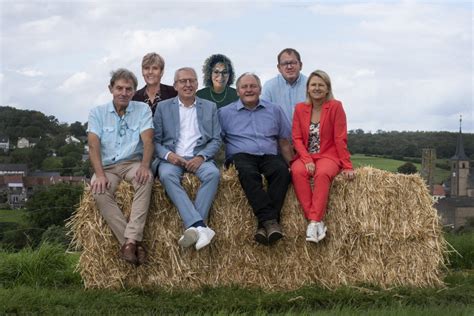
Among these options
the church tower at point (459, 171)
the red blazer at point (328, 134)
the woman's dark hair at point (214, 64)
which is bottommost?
the church tower at point (459, 171)

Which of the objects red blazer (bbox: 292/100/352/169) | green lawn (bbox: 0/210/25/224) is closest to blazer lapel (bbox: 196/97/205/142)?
red blazer (bbox: 292/100/352/169)

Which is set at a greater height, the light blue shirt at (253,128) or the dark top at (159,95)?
the dark top at (159,95)

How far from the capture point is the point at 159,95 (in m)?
7.03

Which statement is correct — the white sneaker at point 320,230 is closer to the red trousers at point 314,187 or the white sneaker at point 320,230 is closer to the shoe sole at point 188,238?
the red trousers at point 314,187

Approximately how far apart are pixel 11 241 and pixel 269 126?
11.9 feet

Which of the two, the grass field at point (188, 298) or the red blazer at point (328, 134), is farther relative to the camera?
the red blazer at point (328, 134)

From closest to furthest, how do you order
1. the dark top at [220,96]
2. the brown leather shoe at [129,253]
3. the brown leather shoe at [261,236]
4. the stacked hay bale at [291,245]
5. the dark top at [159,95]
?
the brown leather shoe at [129,253]
the brown leather shoe at [261,236]
the stacked hay bale at [291,245]
the dark top at [159,95]
the dark top at [220,96]

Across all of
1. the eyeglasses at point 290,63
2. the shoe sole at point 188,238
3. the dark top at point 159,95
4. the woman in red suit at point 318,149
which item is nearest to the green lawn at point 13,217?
the dark top at point 159,95

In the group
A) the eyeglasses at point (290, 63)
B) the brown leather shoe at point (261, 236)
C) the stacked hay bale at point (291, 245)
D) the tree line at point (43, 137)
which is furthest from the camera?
the tree line at point (43, 137)

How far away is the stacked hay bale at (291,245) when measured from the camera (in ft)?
20.1

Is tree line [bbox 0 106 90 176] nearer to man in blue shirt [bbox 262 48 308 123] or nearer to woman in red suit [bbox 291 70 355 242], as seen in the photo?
man in blue shirt [bbox 262 48 308 123]

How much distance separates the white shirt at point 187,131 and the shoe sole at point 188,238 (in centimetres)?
87

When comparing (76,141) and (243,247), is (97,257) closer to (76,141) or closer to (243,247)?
(243,247)

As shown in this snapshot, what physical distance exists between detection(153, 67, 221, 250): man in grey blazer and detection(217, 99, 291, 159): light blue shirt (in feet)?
0.70
